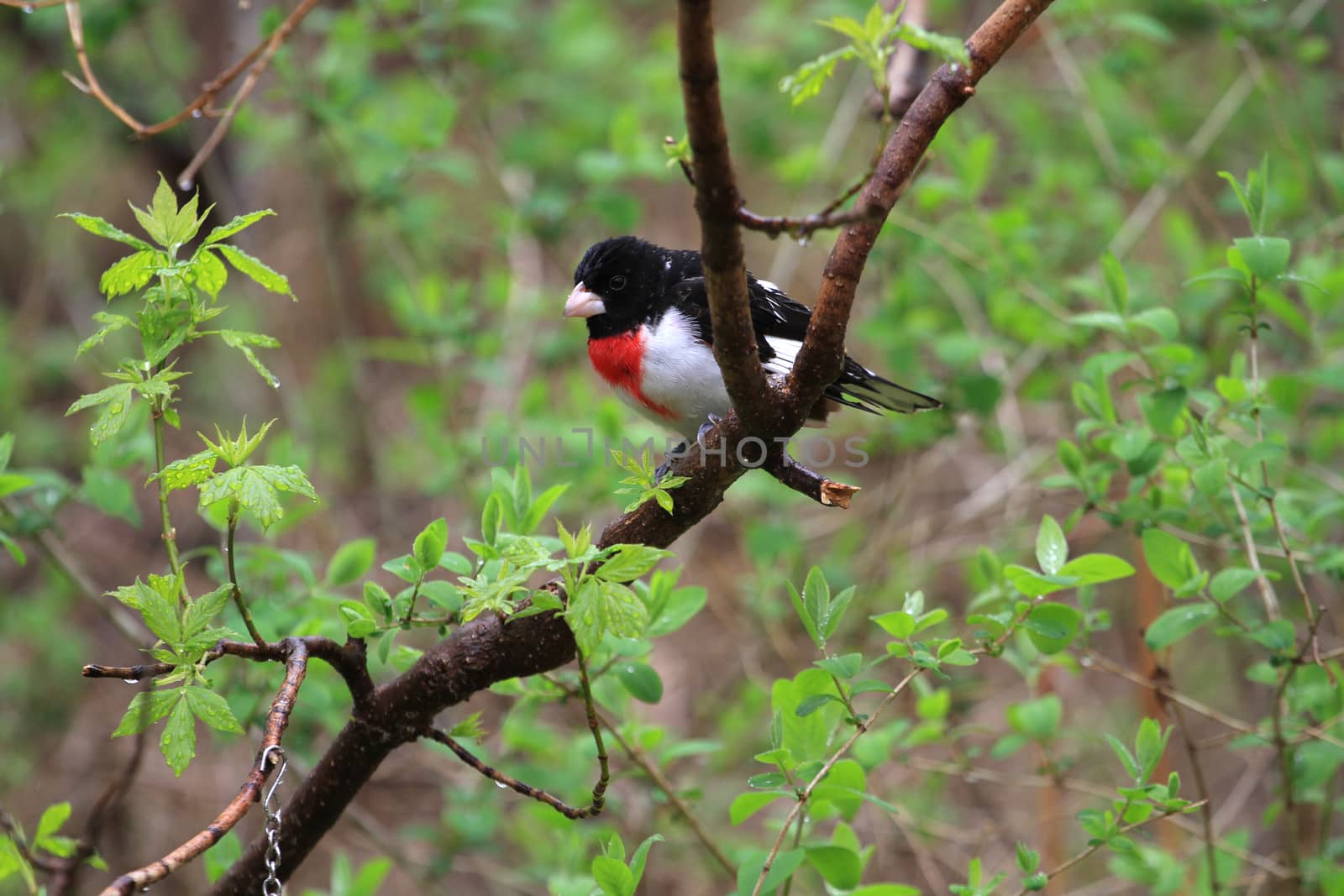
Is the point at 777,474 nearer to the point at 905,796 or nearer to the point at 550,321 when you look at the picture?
the point at 905,796

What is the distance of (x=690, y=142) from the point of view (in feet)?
4.26

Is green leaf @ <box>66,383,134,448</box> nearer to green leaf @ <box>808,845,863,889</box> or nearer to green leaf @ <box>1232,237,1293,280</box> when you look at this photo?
green leaf @ <box>808,845,863,889</box>

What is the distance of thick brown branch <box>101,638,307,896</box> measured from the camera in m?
1.23

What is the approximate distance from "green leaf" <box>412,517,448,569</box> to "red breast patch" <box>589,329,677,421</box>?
1.07m

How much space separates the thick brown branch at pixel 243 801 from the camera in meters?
1.23

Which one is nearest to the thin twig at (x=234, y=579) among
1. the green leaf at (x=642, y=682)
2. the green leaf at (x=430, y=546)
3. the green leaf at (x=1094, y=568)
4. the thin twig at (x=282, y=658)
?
the thin twig at (x=282, y=658)

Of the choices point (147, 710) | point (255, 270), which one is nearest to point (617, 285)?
point (255, 270)

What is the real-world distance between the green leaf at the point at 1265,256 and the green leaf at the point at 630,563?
124 cm

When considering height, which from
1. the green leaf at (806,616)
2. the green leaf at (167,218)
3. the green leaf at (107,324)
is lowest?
the green leaf at (806,616)

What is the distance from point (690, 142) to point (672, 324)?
1.47 m

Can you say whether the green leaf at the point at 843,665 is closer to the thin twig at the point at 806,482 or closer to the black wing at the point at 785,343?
the thin twig at the point at 806,482

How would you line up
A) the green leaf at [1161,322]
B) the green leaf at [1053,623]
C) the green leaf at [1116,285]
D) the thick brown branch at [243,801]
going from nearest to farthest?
the thick brown branch at [243,801] < the green leaf at [1053,623] < the green leaf at [1161,322] < the green leaf at [1116,285]

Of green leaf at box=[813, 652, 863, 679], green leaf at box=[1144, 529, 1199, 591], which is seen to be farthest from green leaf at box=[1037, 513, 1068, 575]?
green leaf at box=[813, 652, 863, 679]

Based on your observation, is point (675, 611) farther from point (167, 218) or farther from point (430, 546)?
point (167, 218)
